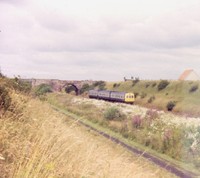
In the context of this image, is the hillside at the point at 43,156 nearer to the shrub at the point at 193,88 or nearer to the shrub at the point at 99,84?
the shrub at the point at 193,88

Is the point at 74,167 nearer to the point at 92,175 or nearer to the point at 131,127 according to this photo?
the point at 92,175

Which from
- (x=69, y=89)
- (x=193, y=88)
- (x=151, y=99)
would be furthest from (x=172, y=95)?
(x=69, y=89)

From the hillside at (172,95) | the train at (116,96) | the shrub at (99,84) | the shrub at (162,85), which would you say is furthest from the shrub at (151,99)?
the shrub at (99,84)

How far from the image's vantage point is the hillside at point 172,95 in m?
66.4

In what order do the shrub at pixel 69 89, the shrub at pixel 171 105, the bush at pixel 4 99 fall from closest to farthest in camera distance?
the bush at pixel 4 99
the shrub at pixel 171 105
the shrub at pixel 69 89

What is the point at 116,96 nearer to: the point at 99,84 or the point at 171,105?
the point at 171,105

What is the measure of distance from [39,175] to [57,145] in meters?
1.91

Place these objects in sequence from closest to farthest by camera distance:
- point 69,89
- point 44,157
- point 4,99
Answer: point 44,157, point 4,99, point 69,89

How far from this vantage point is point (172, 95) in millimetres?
77188

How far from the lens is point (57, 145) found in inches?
338

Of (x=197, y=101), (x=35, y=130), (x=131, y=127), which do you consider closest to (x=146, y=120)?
(x=131, y=127)

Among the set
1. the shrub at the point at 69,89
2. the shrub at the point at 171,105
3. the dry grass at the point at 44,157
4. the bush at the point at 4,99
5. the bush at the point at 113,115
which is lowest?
the shrub at the point at 171,105

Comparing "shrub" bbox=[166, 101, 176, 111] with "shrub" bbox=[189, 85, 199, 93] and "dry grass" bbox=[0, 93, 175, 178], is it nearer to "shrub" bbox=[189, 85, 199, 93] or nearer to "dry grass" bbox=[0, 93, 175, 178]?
"shrub" bbox=[189, 85, 199, 93]

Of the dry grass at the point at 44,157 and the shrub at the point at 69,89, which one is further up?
the dry grass at the point at 44,157
